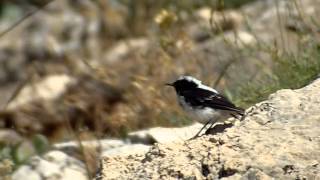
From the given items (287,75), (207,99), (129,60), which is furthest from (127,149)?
(129,60)

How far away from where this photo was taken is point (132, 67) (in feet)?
33.5

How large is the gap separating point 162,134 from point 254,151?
262 cm

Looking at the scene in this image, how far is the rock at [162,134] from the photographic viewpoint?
6462 millimetres

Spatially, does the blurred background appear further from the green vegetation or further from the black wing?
the black wing

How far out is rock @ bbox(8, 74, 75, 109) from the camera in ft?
32.2

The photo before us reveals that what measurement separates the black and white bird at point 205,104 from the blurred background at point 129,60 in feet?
2.22

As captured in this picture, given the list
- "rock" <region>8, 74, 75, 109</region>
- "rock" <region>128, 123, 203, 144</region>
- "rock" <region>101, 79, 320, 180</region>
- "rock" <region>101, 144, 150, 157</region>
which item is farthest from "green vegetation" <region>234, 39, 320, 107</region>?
"rock" <region>8, 74, 75, 109</region>

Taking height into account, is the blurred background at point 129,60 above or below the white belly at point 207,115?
above

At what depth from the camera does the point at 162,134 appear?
22.3 feet

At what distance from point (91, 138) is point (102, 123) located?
2.82 ft

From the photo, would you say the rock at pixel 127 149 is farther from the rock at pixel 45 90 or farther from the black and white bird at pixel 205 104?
the rock at pixel 45 90

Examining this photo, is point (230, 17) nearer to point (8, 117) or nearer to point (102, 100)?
point (102, 100)

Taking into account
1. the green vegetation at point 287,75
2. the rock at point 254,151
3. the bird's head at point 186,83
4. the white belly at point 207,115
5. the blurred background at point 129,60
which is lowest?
the rock at point 254,151

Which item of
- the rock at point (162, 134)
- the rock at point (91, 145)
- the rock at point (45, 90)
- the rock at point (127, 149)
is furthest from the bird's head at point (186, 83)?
the rock at point (45, 90)
